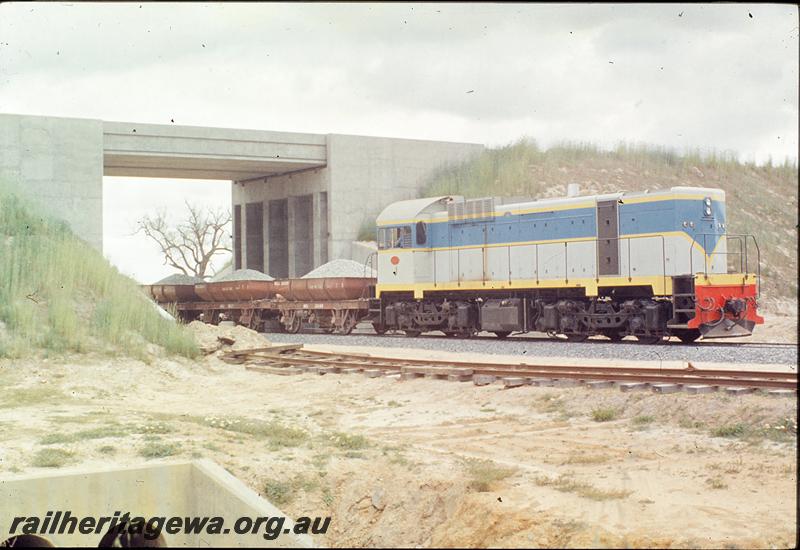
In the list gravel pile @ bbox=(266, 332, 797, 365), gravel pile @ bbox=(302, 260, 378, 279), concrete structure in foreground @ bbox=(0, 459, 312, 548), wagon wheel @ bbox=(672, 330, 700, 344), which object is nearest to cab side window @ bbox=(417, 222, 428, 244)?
gravel pile @ bbox=(266, 332, 797, 365)

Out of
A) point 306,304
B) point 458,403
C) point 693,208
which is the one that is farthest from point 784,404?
point 306,304

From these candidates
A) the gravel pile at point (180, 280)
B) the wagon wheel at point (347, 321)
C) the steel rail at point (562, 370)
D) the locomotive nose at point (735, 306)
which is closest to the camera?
the steel rail at point (562, 370)

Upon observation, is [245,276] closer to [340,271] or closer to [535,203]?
[340,271]

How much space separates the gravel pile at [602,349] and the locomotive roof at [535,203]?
326 cm

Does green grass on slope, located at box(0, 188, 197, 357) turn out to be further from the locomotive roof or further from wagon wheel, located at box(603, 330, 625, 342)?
wagon wheel, located at box(603, 330, 625, 342)

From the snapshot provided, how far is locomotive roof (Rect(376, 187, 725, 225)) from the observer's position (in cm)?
1895

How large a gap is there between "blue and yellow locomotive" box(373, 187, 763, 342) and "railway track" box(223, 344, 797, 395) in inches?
170

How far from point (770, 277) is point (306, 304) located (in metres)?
21.3

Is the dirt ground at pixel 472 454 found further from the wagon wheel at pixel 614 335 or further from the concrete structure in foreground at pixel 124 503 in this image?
the wagon wheel at pixel 614 335

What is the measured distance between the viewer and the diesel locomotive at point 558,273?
1856cm

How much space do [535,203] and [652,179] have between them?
25795mm

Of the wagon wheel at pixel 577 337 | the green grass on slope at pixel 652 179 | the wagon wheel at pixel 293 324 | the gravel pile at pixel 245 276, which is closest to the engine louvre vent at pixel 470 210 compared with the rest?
the wagon wheel at pixel 577 337

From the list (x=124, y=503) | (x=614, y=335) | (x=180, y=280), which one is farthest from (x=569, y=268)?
(x=180, y=280)

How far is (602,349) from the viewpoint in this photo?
1728 centimetres
